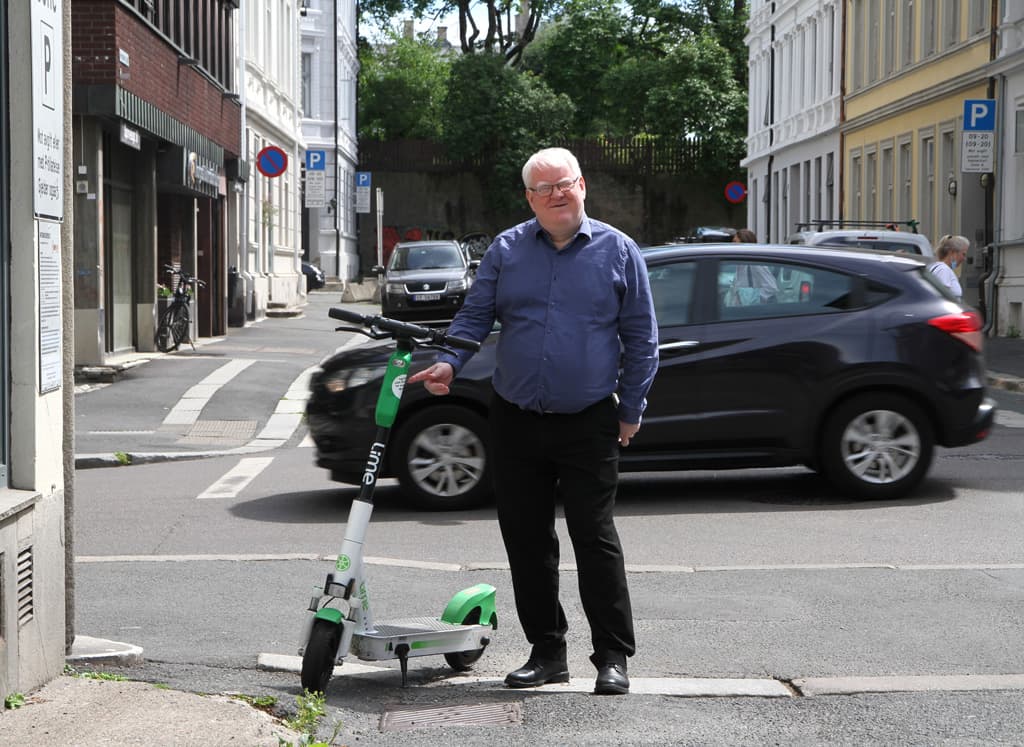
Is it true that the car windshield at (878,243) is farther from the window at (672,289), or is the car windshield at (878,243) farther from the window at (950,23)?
the window at (950,23)

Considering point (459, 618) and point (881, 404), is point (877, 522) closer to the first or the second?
point (881, 404)

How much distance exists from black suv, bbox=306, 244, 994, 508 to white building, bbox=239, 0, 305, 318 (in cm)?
2009

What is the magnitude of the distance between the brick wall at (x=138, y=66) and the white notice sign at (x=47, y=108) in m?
14.0

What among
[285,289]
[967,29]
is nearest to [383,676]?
[967,29]

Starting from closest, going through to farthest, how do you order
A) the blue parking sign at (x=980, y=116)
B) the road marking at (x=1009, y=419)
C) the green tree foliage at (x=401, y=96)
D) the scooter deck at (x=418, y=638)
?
the scooter deck at (x=418, y=638), the road marking at (x=1009, y=419), the blue parking sign at (x=980, y=116), the green tree foliage at (x=401, y=96)

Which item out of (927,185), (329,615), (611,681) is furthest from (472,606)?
(927,185)

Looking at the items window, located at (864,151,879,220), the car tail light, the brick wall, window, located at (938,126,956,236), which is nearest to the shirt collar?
the car tail light

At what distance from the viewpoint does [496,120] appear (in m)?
64.2

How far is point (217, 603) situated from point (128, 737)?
2.60m

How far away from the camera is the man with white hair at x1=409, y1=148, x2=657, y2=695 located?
219 inches

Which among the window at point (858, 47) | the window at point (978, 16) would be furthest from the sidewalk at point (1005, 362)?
the window at point (858, 47)

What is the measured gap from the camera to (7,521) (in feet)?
16.9

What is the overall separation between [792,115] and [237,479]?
42.7 meters

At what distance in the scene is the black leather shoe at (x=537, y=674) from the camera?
223 inches
